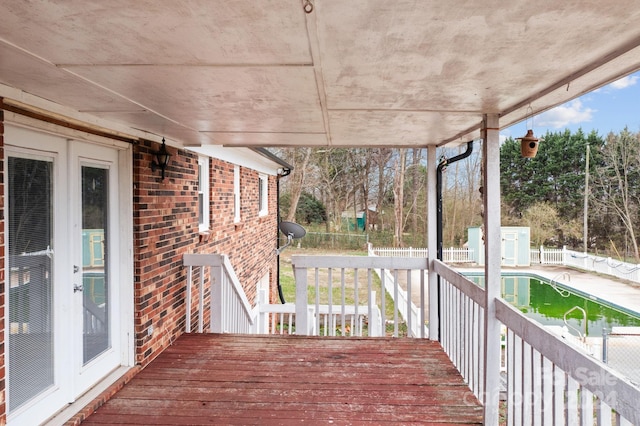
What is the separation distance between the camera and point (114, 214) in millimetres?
3518

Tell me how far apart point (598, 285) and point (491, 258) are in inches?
589

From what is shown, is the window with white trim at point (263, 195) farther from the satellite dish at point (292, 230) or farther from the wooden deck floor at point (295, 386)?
the wooden deck floor at point (295, 386)

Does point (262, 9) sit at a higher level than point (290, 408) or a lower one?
higher

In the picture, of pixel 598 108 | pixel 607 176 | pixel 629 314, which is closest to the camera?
pixel 629 314

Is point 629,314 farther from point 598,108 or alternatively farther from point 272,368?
point 598,108

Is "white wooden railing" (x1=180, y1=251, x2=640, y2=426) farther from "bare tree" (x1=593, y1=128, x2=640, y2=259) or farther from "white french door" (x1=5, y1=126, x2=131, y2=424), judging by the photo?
"bare tree" (x1=593, y1=128, x2=640, y2=259)

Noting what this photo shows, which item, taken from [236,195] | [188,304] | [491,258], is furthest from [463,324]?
[236,195]

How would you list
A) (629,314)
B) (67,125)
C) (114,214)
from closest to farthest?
(67,125), (114,214), (629,314)

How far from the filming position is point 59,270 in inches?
110

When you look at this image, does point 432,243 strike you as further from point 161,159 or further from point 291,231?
point 291,231

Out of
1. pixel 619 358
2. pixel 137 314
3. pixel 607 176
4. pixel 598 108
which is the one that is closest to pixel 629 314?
pixel 619 358

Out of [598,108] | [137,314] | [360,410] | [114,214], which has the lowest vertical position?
[360,410]

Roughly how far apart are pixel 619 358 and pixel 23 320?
10.3 metres

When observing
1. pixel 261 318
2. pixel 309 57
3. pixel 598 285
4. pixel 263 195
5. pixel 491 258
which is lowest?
pixel 598 285
